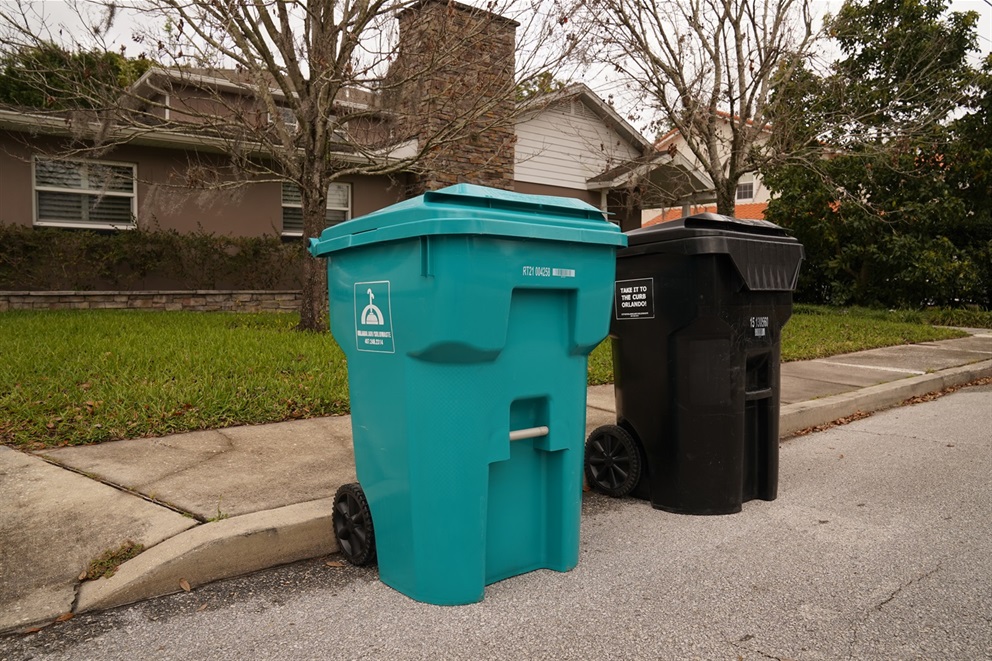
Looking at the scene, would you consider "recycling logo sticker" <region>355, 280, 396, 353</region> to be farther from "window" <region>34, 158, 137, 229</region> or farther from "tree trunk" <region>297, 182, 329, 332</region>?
"window" <region>34, 158, 137, 229</region>

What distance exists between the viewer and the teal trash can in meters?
2.81

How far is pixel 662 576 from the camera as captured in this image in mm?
3316

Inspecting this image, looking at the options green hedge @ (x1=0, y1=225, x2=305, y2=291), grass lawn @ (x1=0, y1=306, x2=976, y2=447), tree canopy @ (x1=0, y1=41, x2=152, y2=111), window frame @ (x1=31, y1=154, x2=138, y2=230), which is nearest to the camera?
grass lawn @ (x1=0, y1=306, x2=976, y2=447)

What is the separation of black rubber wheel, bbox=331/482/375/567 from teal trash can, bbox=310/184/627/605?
0.04 feet

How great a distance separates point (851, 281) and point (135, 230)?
15397 millimetres

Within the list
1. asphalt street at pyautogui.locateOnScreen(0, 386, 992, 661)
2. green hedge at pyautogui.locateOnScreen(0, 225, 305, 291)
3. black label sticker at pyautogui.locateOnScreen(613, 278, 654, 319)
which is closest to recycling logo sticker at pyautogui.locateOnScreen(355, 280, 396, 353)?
asphalt street at pyautogui.locateOnScreen(0, 386, 992, 661)

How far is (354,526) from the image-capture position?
3328 millimetres

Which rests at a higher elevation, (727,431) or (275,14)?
(275,14)

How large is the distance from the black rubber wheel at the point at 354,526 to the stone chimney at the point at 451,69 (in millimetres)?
6213

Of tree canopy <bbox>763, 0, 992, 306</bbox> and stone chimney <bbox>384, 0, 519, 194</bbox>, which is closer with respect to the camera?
stone chimney <bbox>384, 0, 519, 194</bbox>

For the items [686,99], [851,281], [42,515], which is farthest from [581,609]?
[851,281]

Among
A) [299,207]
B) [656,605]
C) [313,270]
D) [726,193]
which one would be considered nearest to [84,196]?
[299,207]

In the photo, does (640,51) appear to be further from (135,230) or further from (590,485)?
(590,485)

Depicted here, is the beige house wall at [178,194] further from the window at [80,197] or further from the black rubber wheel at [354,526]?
the black rubber wheel at [354,526]
